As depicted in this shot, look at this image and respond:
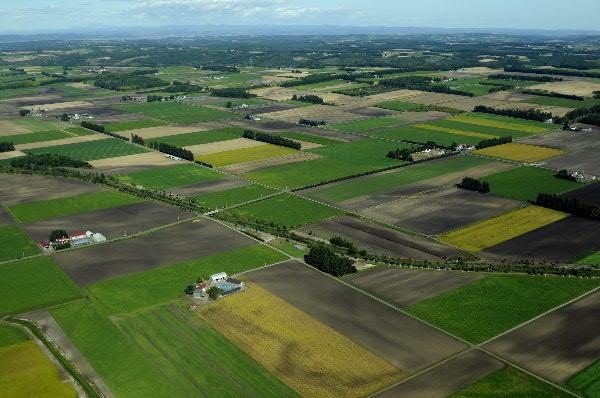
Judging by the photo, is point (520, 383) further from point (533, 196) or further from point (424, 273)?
point (533, 196)

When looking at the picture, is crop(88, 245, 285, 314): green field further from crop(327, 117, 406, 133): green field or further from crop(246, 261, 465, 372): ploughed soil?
crop(327, 117, 406, 133): green field

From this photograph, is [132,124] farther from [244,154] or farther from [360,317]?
[360,317]

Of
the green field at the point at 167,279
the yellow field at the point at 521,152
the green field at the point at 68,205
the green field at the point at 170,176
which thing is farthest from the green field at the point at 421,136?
the green field at the point at 167,279

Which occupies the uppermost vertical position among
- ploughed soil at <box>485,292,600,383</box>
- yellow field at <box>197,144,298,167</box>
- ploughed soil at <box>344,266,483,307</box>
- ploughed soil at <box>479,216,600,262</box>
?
yellow field at <box>197,144,298,167</box>

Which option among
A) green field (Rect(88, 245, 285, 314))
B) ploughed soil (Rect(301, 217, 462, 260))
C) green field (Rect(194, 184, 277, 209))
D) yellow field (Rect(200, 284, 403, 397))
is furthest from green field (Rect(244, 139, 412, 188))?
yellow field (Rect(200, 284, 403, 397))

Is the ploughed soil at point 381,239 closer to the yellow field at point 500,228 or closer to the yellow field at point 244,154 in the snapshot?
the yellow field at point 500,228

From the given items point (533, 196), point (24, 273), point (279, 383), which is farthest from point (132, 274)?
point (533, 196)
